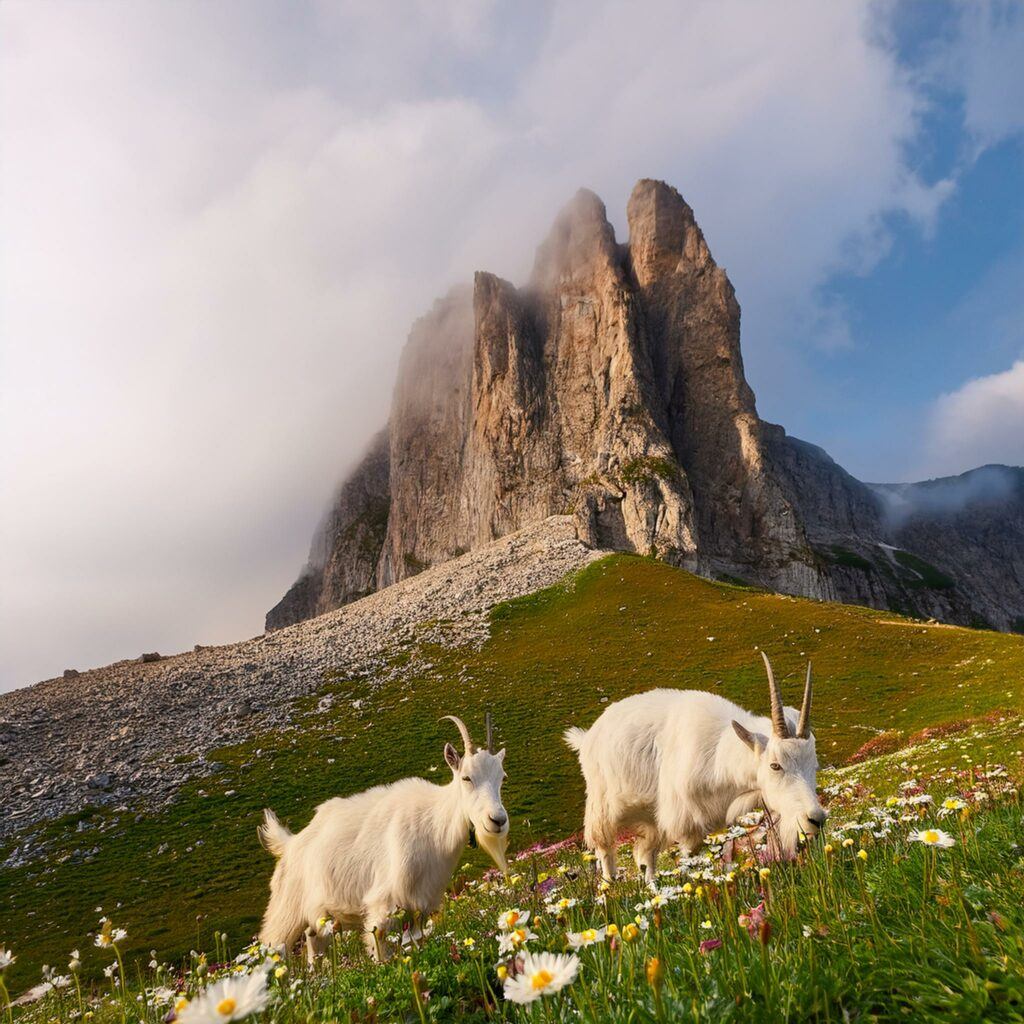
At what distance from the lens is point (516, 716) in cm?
3822

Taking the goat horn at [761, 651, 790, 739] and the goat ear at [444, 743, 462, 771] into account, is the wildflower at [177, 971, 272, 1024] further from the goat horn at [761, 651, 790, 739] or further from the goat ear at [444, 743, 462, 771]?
the goat ear at [444, 743, 462, 771]

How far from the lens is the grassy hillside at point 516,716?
73.9 ft

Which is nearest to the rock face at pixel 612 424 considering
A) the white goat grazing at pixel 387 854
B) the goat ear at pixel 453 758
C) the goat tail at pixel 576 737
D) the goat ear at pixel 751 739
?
the goat tail at pixel 576 737

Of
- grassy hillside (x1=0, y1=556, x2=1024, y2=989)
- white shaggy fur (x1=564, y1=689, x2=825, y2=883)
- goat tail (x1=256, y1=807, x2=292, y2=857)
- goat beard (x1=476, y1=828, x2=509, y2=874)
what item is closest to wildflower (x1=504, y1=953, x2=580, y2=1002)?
white shaggy fur (x1=564, y1=689, x2=825, y2=883)

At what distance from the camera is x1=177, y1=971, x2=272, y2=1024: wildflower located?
5.50 feet

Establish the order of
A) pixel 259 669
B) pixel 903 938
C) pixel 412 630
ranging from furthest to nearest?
pixel 412 630
pixel 259 669
pixel 903 938

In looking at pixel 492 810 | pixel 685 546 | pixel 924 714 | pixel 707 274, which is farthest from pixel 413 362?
pixel 492 810

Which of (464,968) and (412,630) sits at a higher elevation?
(412,630)

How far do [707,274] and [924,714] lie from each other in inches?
4184

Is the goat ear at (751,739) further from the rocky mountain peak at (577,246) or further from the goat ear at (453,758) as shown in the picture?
the rocky mountain peak at (577,246)

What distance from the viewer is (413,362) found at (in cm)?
16612

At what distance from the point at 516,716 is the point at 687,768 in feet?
99.8

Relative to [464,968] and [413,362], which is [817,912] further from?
[413,362]

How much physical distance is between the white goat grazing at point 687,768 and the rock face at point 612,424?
259 ft
